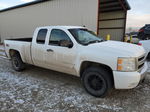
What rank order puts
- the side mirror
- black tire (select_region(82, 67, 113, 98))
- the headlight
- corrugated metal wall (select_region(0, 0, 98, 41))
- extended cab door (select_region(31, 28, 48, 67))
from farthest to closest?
corrugated metal wall (select_region(0, 0, 98, 41)) → extended cab door (select_region(31, 28, 48, 67)) → the side mirror → black tire (select_region(82, 67, 113, 98)) → the headlight

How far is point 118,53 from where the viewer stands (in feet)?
9.09

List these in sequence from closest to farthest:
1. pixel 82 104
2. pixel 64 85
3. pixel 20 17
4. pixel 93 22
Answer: pixel 82 104 → pixel 64 85 → pixel 93 22 → pixel 20 17

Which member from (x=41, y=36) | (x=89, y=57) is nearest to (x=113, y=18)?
(x=41, y=36)

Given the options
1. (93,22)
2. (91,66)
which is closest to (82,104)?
(91,66)

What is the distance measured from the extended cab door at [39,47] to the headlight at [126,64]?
8.01ft

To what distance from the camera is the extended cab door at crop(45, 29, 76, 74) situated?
347 cm

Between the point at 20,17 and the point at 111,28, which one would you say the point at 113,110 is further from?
the point at 20,17

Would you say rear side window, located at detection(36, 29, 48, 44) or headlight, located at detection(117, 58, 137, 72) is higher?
rear side window, located at detection(36, 29, 48, 44)

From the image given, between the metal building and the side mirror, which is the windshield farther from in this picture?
the metal building

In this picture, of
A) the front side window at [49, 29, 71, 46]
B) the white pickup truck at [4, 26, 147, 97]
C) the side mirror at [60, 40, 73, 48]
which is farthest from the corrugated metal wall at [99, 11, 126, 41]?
the side mirror at [60, 40, 73, 48]

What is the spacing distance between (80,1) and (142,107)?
776 centimetres

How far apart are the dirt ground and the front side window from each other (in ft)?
4.59

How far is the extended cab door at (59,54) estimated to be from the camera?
3.47m

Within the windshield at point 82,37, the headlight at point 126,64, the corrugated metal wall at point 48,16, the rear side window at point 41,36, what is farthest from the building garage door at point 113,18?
the headlight at point 126,64
